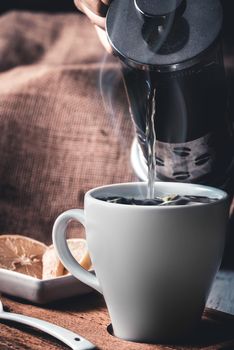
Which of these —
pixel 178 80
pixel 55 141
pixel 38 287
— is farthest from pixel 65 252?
pixel 55 141

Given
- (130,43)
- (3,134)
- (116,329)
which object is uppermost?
(130,43)

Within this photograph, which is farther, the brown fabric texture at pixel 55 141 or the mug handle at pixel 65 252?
the brown fabric texture at pixel 55 141

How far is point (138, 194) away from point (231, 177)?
222mm

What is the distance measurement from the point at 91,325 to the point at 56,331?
62mm

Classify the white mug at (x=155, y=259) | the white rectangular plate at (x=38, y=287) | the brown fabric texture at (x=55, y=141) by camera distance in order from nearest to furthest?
1. the white mug at (x=155, y=259)
2. the white rectangular plate at (x=38, y=287)
3. the brown fabric texture at (x=55, y=141)

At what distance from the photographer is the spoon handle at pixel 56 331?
27.5 inches

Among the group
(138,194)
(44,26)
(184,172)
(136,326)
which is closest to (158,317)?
(136,326)

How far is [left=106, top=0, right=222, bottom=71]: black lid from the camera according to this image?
70cm

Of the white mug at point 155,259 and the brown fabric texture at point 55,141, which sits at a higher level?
the white mug at point 155,259

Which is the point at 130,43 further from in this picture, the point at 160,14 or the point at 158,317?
the point at 158,317

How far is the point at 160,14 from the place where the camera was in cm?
68

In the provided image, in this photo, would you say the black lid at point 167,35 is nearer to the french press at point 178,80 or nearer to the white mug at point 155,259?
the french press at point 178,80

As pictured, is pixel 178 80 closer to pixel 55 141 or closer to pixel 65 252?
pixel 65 252

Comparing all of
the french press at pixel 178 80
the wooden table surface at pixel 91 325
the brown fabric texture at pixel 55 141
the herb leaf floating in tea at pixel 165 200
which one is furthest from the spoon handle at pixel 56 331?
the brown fabric texture at pixel 55 141
